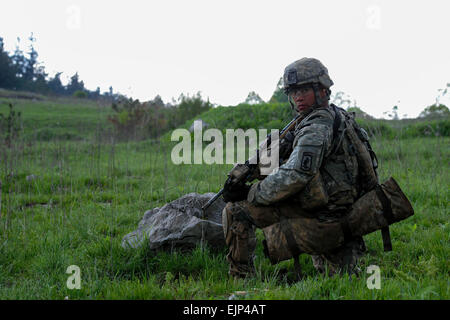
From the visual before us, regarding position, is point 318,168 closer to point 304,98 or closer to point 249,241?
point 304,98

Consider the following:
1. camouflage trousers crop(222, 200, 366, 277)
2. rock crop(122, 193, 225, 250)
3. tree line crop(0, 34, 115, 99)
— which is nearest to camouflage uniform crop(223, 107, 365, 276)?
camouflage trousers crop(222, 200, 366, 277)

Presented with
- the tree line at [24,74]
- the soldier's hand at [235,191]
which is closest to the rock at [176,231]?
the soldier's hand at [235,191]

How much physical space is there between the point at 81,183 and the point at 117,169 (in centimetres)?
153

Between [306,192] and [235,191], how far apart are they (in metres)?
0.73

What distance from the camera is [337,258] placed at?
11.0ft

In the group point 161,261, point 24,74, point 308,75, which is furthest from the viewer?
point 24,74

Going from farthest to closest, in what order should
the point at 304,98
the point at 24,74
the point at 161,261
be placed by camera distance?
the point at 24,74
the point at 161,261
the point at 304,98

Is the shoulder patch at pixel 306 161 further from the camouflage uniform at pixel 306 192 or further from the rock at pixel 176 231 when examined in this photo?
the rock at pixel 176 231

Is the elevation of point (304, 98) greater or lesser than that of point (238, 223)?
greater

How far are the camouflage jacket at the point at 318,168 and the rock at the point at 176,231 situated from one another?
101 cm

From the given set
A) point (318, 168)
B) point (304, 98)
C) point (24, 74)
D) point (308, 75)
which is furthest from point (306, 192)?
point (24, 74)

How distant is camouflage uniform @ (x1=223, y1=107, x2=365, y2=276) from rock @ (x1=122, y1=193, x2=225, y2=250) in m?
0.58

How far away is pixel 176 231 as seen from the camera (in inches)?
156

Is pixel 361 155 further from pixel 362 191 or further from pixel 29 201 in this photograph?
pixel 29 201
